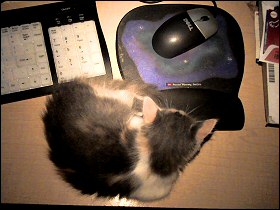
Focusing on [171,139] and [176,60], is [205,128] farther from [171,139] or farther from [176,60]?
[176,60]

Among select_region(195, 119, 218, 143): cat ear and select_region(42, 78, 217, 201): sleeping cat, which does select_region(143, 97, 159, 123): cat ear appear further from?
select_region(195, 119, 218, 143): cat ear

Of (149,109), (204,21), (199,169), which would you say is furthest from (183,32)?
(199,169)

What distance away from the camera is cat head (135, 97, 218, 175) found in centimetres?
62

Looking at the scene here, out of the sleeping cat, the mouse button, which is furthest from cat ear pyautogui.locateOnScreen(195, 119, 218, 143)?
the mouse button

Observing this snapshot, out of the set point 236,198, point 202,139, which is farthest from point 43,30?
point 236,198

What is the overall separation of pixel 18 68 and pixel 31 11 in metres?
0.17

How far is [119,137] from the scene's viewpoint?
0.63 metres

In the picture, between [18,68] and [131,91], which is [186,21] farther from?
[18,68]

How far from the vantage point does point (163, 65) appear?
0.66m

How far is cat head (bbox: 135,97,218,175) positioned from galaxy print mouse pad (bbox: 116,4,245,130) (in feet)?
0.14

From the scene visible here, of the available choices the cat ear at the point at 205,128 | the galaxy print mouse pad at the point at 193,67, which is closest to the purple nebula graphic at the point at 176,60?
the galaxy print mouse pad at the point at 193,67

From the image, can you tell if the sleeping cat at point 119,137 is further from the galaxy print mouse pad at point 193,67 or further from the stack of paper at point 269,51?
the stack of paper at point 269,51

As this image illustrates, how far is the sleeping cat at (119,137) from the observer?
60 cm

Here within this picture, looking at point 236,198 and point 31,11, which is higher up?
point 31,11
